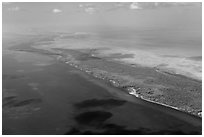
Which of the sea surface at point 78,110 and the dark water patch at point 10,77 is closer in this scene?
the sea surface at point 78,110

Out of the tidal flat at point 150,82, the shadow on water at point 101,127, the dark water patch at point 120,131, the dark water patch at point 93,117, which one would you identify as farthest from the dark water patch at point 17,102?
the tidal flat at point 150,82

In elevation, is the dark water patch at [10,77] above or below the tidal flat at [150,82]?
above

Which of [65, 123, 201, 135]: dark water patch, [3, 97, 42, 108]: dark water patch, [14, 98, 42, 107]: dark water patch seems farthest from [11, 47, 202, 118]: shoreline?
[3, 97, 42, 108]: dark water patch

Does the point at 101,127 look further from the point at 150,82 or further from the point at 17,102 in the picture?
the point at 150,82

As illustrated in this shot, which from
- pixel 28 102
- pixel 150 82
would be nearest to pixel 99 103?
pixel 28 102

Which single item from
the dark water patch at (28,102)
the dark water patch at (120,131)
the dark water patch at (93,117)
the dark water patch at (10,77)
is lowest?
the dark water patch at (120,131)

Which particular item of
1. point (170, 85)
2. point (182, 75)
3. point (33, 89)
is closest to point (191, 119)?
point (170, 85)

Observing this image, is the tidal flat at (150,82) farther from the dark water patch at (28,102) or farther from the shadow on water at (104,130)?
the dark water patch at (28,102)

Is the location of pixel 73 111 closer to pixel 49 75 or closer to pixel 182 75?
pixel 49 75
